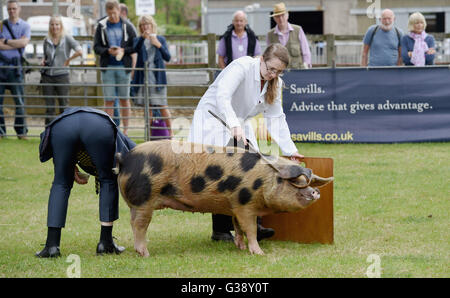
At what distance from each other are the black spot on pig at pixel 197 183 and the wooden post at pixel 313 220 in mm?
1148

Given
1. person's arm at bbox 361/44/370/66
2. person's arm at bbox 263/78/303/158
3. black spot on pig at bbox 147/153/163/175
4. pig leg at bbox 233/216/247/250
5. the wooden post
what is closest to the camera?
black spot on pig at bbox 147/153/163/175

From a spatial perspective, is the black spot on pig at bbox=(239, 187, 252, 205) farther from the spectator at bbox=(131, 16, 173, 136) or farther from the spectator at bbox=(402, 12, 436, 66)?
the spectator at bbox=(402, 12, 436, 66)

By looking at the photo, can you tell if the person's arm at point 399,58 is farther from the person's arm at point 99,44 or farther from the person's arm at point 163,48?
the person's arm at point 99,44

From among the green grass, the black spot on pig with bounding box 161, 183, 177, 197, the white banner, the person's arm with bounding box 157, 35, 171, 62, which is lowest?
the green grass

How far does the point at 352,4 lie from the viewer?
28109mm

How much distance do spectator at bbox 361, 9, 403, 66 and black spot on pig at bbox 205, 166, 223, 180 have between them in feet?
26.3

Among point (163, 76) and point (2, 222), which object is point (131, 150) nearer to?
point (2, 222)

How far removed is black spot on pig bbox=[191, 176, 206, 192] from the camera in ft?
19.6

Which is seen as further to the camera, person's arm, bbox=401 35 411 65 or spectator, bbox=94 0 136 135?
person's arm, bbox=401 35 411 65

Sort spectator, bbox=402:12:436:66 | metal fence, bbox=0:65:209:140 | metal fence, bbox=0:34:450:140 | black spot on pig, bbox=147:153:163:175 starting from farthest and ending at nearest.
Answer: spectator, bbox=402:12:436:66, metal fence, bbox=0:34:450:140, metal fence, bbox=0:65:209:140, black spot on pig, bbox=147:153:163:175

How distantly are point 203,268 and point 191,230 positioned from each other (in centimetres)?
185

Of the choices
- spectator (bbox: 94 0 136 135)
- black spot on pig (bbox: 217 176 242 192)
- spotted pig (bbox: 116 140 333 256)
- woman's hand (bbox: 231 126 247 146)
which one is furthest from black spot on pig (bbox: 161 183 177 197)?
spectator (bbox: 94 0 136 135)

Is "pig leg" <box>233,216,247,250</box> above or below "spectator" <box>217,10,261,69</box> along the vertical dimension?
below
